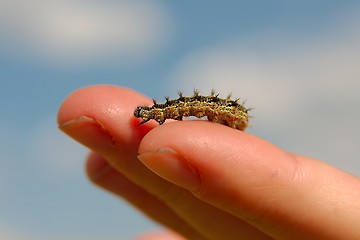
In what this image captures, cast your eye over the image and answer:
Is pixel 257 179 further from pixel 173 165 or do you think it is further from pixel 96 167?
pixel 96 167

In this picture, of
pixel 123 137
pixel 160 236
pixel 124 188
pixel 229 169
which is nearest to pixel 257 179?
pixel 229 169

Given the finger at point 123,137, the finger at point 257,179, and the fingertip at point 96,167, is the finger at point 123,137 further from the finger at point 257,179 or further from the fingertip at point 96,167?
the fingertip at point 96,167

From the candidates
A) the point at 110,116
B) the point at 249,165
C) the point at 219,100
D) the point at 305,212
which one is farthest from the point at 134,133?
the point at 305,212

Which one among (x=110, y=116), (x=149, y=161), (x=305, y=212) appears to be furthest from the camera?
(x=110, y=116)

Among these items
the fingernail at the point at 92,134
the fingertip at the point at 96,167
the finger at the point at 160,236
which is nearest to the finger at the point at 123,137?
the fingernail at the point at 92,134

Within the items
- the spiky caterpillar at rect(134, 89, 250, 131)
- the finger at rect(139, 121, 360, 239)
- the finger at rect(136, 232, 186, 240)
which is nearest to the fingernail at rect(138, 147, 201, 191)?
the finger at rect(139, 121, 360, 239)

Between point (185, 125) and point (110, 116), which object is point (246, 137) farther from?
point (110, 116)

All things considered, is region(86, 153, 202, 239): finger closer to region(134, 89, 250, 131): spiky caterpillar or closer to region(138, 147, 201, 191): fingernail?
region(134, 89, 250, 131): spiky caterpillar
